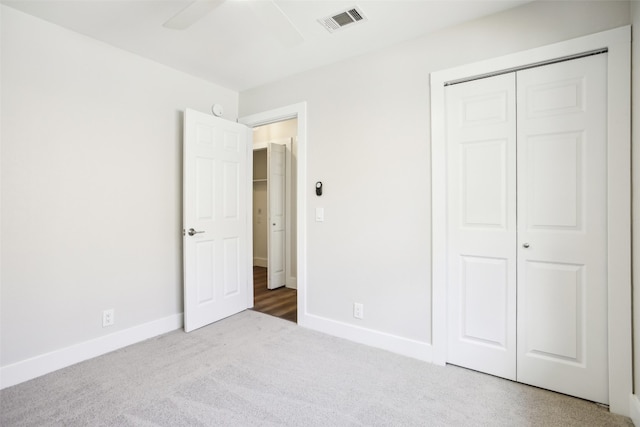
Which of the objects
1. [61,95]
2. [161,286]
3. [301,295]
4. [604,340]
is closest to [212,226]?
[161,286]

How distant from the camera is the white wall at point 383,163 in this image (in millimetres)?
2133

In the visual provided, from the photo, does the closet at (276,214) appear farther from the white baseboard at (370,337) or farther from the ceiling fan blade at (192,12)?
the ceiling fan blade at (192,12)

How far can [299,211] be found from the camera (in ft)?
9.93

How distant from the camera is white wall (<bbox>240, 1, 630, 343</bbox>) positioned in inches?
84.0

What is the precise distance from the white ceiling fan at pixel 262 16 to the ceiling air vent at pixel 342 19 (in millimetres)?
481

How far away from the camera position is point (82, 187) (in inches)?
92.7

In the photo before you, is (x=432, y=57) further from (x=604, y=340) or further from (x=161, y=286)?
(x=161, y=286)

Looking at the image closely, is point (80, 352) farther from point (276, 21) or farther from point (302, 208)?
point (276, 21)

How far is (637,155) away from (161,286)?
138 inches

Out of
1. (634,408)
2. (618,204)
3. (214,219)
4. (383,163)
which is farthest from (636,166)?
(214,219)

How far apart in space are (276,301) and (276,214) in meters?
1.29

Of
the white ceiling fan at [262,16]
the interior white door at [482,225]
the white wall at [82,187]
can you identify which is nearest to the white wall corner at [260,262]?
the white wall at [82,187]

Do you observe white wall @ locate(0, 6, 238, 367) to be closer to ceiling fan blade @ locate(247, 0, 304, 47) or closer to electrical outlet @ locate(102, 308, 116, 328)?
electrical outlet @ locate(102, 308, 116, 328)

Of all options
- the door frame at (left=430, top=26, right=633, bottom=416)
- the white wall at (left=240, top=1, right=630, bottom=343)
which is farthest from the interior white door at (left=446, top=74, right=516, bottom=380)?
the door frame at (left=430, top=26, right=633, bottom=416)
